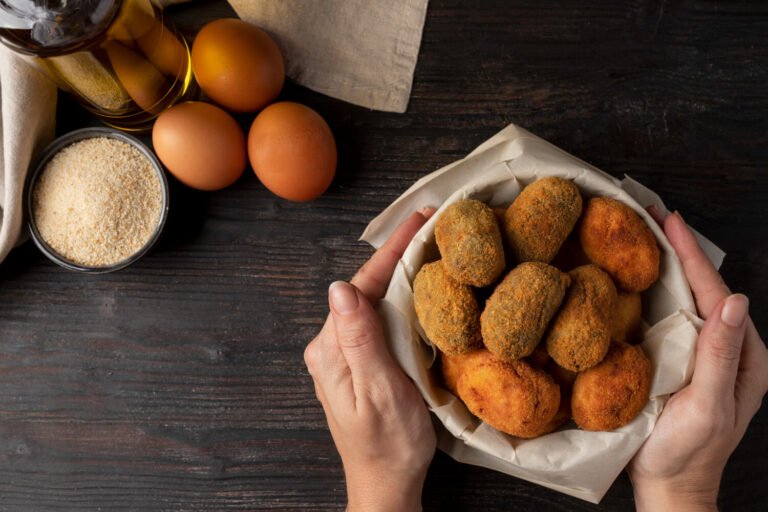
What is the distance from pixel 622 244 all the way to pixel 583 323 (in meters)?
0.13

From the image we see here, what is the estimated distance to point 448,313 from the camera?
790 mm

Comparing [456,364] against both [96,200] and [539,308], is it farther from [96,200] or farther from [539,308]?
[96,200]

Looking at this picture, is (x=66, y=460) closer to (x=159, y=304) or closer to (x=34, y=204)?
(x=159, y=304)

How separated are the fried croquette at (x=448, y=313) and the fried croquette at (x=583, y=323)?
10cm

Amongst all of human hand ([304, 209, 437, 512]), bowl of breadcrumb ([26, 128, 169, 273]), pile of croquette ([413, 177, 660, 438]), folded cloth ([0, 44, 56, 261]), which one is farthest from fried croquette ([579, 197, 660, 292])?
folded cloth ([0, 44, 56, 261])

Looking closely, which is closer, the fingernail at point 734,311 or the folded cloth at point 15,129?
the fingernail at point 734,311

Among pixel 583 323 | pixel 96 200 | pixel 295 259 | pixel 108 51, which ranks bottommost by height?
pixel 295 259

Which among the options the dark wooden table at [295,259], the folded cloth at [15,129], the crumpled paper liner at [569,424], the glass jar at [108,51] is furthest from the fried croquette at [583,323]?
the folded cloth at [15,129]

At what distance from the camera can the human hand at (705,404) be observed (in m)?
0.80

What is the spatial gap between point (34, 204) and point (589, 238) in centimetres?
84

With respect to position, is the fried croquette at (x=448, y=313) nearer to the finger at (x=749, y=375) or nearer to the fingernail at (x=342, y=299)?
the fingernail at (x=342, y=299)

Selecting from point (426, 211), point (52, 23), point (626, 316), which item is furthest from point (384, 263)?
point (52, 23)

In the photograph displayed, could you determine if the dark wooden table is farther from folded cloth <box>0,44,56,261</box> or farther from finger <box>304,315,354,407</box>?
finger <box>304,315,354,407</box>

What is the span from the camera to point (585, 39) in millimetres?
1120
